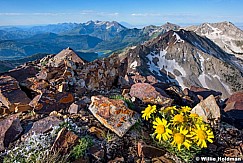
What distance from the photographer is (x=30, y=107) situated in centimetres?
795

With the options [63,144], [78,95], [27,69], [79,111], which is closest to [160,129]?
[63,144]

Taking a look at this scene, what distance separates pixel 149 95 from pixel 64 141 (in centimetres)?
421

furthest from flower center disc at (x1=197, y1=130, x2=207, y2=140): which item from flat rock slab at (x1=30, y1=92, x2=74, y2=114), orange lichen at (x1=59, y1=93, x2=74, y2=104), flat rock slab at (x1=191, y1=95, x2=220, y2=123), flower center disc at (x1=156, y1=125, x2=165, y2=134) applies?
orange lichen at (x1=59, y1=93, x2=74, y2=104)

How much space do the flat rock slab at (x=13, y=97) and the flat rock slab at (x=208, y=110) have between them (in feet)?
16.9

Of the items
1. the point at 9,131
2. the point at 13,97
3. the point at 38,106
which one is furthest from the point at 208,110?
the point at 13,97

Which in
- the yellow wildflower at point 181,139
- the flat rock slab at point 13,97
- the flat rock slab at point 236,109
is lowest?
the flat rock slab at point 236,109

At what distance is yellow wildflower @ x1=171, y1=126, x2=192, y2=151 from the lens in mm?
5008

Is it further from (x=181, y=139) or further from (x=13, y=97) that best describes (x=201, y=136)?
(x=13, y=97)

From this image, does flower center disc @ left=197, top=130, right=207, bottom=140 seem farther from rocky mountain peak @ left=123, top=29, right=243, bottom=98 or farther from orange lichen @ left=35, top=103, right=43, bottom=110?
rocky mountain peak @ left=123, top=29, right=243, bottom=98

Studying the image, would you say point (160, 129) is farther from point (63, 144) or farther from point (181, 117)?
point (63, 144)

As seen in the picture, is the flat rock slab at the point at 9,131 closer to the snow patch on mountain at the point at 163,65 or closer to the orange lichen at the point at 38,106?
the orange lichen at the point at 38,106

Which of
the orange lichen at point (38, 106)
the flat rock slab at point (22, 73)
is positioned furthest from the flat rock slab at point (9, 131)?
the flat rock slab at point (22, 73)

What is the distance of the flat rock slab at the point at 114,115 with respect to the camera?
6375 millimetres

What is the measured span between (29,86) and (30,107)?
192 cm
